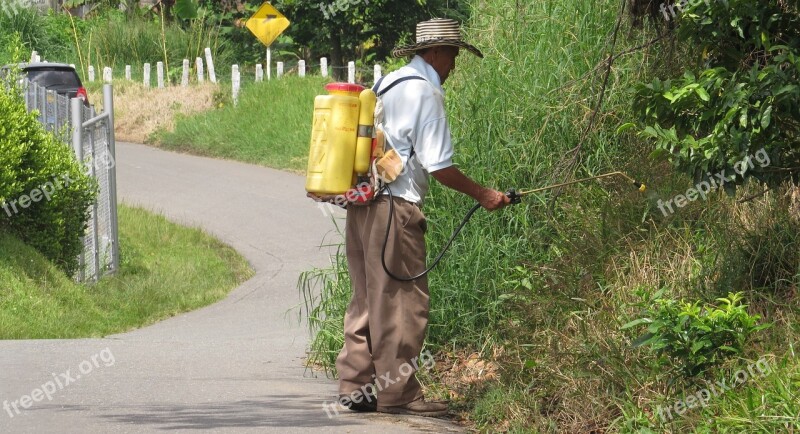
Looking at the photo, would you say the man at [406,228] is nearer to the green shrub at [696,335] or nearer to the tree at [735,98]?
the tree at [735,98]

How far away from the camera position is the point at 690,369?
5.66 m

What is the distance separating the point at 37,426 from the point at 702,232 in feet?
11.6

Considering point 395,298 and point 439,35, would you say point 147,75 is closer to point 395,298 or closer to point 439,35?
point 439,35

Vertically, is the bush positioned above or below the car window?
above

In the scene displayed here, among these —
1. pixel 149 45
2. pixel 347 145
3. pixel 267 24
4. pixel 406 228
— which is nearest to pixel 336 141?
pixel 347 145

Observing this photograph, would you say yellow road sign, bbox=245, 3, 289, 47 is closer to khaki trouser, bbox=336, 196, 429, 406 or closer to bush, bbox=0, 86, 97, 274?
bush, bbox=0, 86, 97, 274

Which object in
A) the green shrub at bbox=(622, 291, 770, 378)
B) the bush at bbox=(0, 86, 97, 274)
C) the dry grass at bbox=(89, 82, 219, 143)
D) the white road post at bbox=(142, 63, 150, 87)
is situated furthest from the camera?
the white road post at bbox=(142, 63, 150, 87)

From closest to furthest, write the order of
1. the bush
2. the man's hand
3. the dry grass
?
the man's hand, the bush, the dry grass

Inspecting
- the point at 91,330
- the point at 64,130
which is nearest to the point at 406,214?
the point at 91,330

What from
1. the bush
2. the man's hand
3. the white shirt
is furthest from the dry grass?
the man's hand

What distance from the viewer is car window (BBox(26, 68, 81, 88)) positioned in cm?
2341

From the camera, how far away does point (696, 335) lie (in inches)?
224

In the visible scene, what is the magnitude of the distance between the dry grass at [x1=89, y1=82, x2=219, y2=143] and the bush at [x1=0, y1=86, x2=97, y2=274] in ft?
46.2

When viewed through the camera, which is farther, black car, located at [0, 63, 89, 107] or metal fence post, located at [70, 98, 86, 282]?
black car, located at [0, 63, 89, 107]
